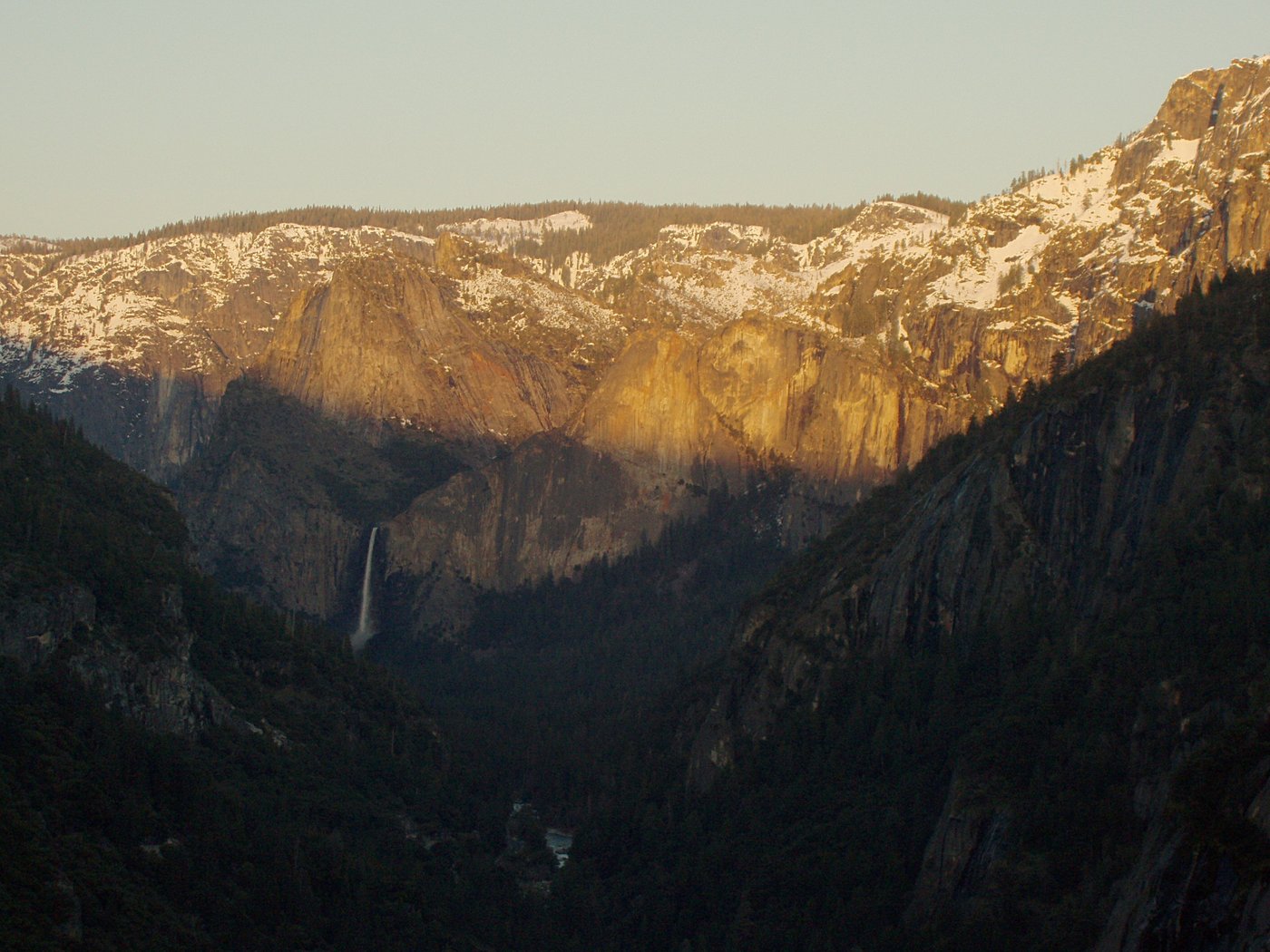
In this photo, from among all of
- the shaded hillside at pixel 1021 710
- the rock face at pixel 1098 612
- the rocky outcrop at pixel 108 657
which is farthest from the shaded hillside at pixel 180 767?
the rock face at pixel 1098 612

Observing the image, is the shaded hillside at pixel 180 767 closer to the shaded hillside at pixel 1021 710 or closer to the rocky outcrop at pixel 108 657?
the rocky outcrop at pixel 108 657

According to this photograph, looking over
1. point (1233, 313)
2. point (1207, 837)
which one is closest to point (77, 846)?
point (1207, 837)

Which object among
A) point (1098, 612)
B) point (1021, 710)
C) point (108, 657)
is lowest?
point (108, 657)

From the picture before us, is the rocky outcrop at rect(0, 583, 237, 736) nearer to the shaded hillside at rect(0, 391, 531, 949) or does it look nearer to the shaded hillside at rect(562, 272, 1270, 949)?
the shaded hillside at rect(0, 391, 531, 949)

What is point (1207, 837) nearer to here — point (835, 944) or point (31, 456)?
point (835, 944)

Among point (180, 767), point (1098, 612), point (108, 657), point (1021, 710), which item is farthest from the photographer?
point (108, 657)

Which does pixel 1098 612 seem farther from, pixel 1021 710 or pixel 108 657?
pixel 108 657

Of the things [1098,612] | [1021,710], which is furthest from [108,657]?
[1098,612]

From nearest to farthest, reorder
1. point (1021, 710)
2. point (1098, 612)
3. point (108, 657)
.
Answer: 1. point (1021, 710)
2. point (1098, 612)
3. point (108, 657)
